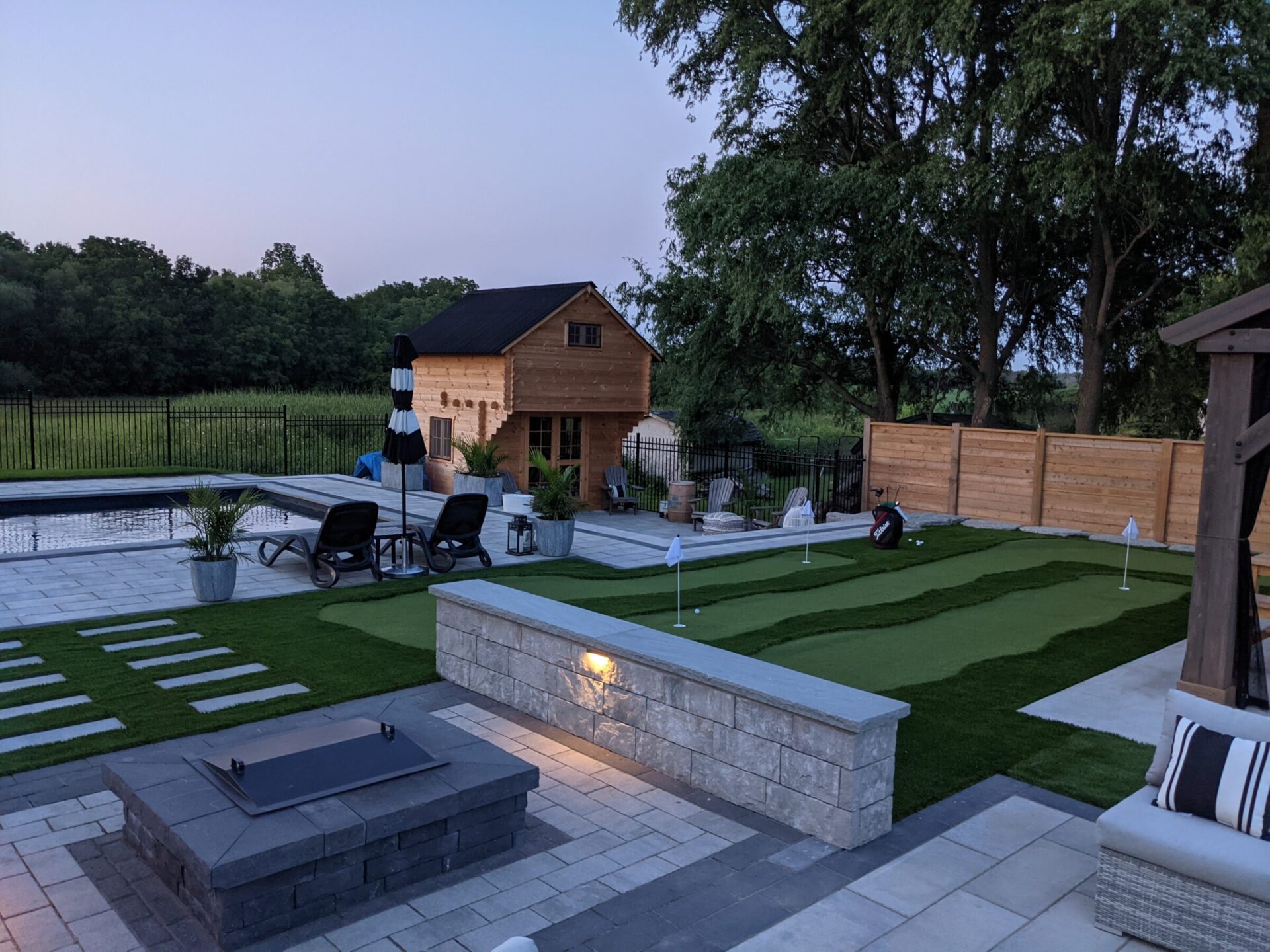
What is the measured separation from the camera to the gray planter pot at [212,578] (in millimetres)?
9250

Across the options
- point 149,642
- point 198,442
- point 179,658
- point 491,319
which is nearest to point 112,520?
point 149,642

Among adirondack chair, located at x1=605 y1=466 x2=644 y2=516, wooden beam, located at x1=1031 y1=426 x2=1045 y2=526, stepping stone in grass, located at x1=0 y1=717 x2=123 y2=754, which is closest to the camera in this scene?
stepping stone in grass, located at x1=0 y1=717 x2=123 y2=754

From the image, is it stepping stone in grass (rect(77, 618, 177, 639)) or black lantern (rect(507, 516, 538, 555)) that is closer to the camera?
stepping stone in grass (rect(77, 618, 177, 639))

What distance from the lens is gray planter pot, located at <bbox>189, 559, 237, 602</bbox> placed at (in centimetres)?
925

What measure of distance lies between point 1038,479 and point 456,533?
35.3 ft

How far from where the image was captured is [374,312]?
183 ft

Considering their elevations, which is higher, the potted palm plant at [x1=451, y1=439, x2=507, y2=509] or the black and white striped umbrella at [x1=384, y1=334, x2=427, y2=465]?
the black and white striped umbrella at [x1=384, y1=334, x2=427, y2=465]

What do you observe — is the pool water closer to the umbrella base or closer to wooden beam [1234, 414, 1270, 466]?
the umbrella base

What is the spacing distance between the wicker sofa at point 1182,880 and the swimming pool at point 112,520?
1217cm

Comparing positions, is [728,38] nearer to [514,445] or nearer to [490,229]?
[514,445]

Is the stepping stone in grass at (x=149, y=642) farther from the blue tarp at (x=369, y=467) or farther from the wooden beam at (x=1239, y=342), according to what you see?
the blue tarp at (x=369, y=467)

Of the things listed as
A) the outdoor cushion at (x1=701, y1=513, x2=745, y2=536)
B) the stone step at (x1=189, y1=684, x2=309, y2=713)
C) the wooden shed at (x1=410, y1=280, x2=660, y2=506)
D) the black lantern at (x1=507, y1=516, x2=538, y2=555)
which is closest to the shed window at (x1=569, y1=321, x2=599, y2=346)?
the wooden shed at (x1=410, y1=280, x2=660, y2=506)

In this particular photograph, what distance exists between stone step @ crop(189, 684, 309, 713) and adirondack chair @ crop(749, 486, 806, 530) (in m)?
11.3

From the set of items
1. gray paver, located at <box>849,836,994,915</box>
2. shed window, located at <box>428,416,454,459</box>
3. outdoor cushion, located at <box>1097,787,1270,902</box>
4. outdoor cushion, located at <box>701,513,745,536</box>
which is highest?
shed window, located at <box>428,416,454,459</box>
